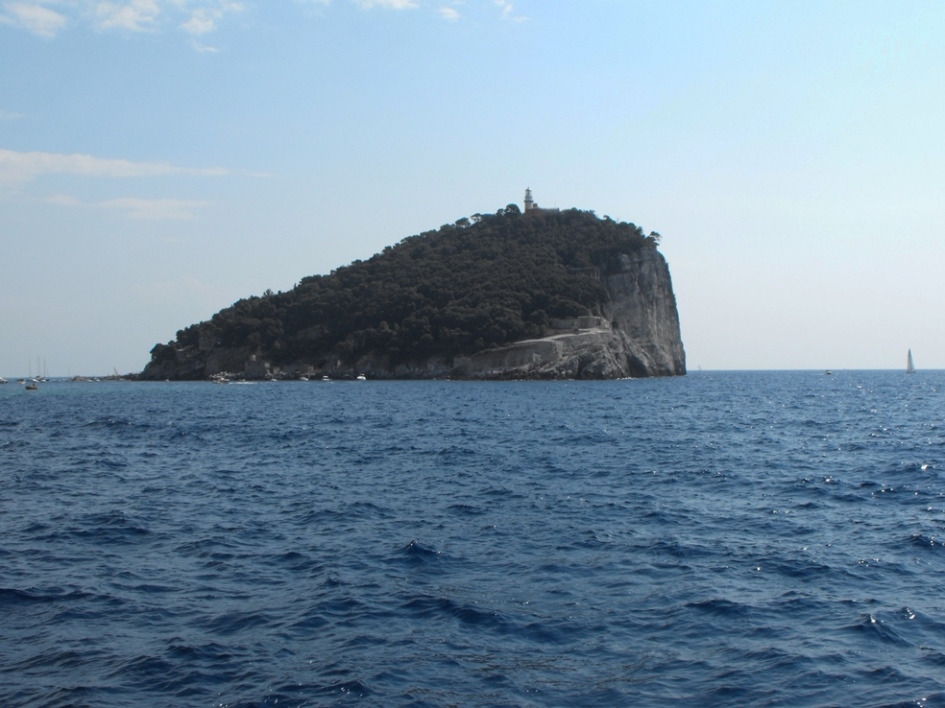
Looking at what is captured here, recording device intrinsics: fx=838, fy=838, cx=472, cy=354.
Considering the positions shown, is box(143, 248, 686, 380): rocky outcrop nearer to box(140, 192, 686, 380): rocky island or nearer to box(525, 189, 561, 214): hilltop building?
box(140, 192, 686, 380): rocky island

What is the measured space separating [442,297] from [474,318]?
43.8 ft

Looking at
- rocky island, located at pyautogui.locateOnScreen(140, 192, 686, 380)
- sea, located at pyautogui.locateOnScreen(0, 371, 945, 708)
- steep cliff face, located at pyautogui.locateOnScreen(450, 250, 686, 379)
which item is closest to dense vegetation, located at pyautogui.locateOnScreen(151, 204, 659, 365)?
rocky island, located at pyautogui.locateOnScreen(140, 192, 686, 380)

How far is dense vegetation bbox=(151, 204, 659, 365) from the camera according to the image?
12069cm

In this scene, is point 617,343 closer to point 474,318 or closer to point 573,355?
point 573,355

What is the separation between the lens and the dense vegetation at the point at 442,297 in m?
121

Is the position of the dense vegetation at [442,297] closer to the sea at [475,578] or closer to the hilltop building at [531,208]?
the hilltop building at [531,208]

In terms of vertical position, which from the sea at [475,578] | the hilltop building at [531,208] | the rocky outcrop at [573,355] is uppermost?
the hilltop building at [531,208]

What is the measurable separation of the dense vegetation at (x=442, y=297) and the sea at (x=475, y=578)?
87.8 m

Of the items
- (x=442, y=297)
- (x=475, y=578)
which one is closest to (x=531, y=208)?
(x=442, y=297)

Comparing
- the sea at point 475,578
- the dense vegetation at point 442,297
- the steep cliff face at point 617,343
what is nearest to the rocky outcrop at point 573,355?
the steep cliff face at point 617,343

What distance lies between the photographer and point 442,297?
130 m

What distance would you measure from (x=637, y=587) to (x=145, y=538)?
1063cm

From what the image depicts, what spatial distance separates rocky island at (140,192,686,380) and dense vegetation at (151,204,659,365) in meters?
0.23

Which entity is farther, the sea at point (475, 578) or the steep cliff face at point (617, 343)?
the steep cliff face at point (617, 343)
